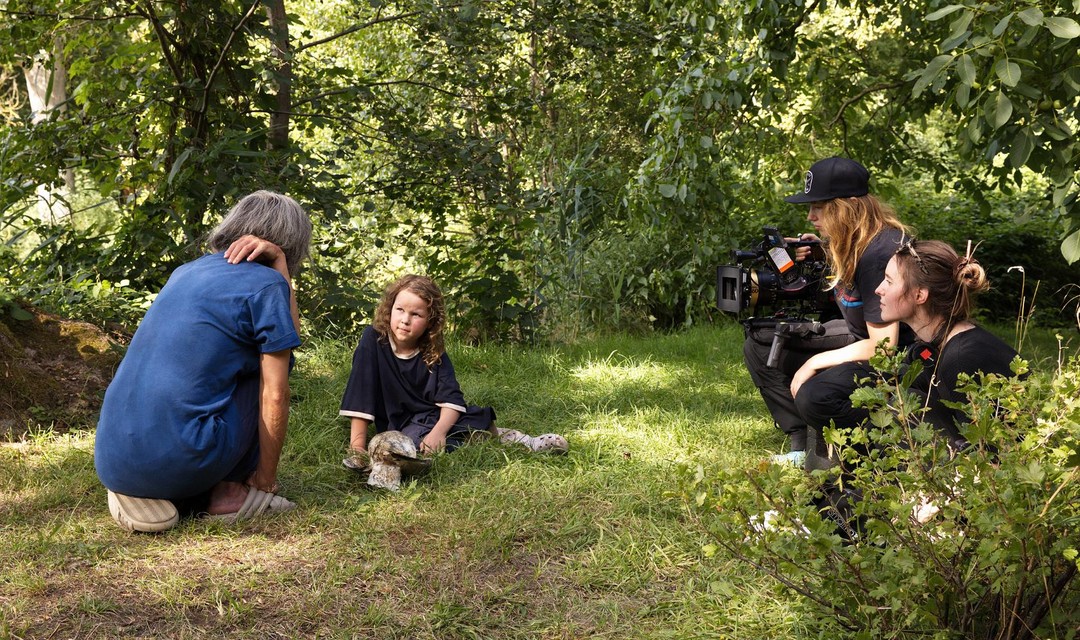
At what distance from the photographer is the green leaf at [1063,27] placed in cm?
355

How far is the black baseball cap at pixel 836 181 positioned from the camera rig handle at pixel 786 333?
0.52 metres

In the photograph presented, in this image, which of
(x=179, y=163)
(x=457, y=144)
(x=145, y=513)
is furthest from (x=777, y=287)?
(x=179, y=163)

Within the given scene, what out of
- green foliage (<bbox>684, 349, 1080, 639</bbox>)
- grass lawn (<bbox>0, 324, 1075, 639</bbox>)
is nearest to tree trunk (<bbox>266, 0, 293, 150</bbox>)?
grass lawn (<bbox>0, 324, 1075, 639</bbox>)

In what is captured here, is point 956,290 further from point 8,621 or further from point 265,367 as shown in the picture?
point 8,621

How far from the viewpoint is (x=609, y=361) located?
6188mm

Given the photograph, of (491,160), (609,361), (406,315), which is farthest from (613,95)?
(406,315)

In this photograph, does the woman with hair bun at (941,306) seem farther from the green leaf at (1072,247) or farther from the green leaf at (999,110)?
the green leaf at (1072,247)

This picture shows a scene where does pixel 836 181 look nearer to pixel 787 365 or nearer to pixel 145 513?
pixel 787 365

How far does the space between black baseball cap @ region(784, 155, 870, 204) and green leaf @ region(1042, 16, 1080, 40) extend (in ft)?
2.71

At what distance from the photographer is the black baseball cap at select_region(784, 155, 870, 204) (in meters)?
3.82

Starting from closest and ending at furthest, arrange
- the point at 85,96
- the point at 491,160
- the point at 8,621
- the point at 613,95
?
the point at 8,621 < the point at 85,96 < the point at 491,160 < the point at 613,95

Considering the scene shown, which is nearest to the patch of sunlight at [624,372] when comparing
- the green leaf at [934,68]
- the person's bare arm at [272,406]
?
the green leaf at [934,68]

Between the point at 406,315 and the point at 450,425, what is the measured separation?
0.52m

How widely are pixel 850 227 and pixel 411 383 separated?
1990 mm
